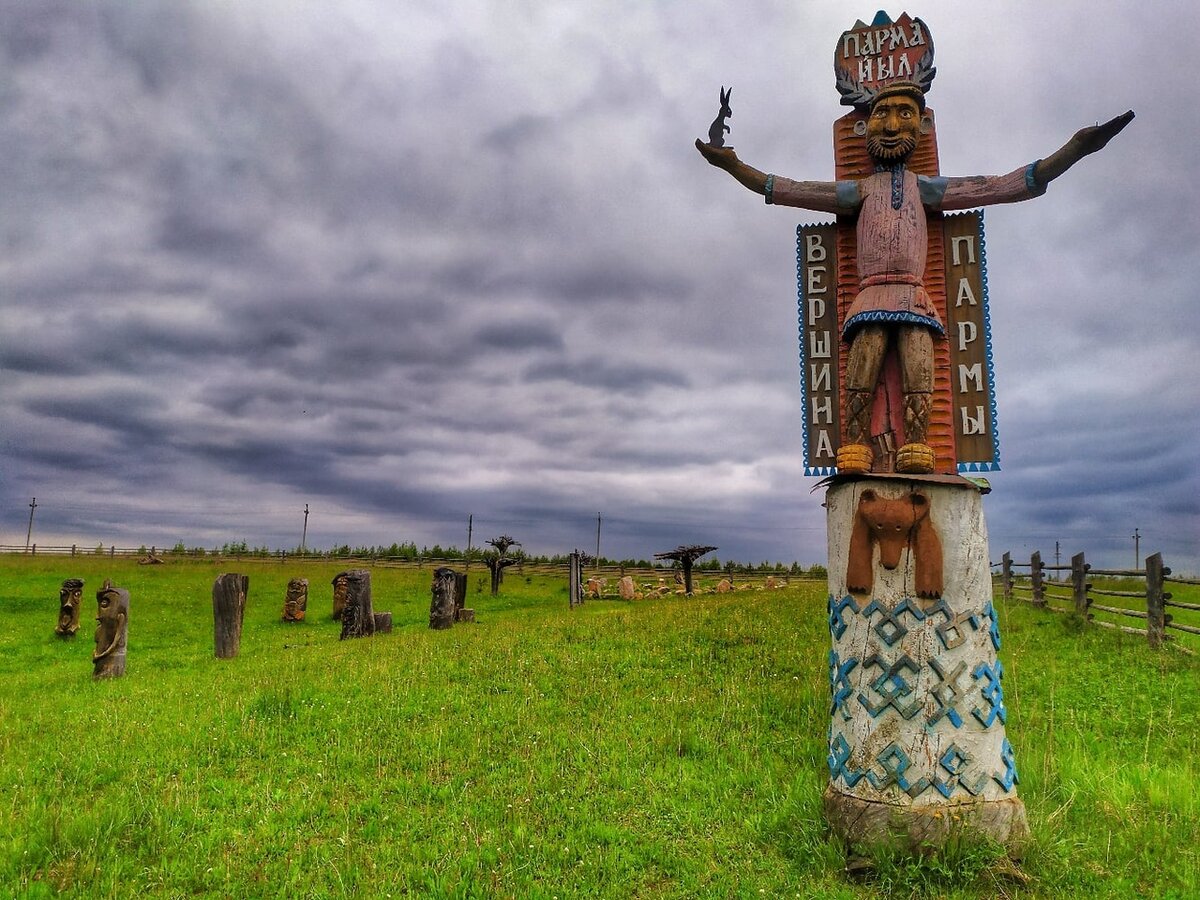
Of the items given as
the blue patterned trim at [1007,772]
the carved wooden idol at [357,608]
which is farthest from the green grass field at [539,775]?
the carved wooden idol at [357,608]

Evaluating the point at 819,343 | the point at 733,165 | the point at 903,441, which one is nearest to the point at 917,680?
the point at 903,441

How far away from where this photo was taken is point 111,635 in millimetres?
12812

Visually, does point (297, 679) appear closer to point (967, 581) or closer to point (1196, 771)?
point (967, 581)

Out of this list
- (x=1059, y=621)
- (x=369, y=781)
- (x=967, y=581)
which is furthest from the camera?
(x=1059, y=621)

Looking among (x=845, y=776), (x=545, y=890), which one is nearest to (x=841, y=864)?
(x=845, y=776)

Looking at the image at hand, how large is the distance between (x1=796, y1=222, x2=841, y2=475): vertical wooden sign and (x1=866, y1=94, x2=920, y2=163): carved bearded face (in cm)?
67

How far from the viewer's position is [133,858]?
5.16 m

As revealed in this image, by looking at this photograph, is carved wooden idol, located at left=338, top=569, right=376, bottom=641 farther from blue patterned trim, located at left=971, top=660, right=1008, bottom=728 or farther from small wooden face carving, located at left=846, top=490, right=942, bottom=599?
blue patterned trim, located at left=971, top=660, right=1008, bottom=728

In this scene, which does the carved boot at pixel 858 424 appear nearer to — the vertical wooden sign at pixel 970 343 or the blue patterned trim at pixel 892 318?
the blue patterned trim at pixel 892 318

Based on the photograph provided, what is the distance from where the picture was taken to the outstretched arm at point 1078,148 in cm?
517

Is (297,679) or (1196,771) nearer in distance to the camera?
(1196,771)

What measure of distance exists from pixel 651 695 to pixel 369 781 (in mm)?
3657

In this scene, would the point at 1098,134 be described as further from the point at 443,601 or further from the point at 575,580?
the point at 575,580

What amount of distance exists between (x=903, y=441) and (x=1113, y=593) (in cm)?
1429
